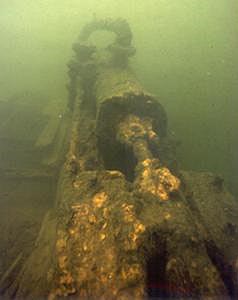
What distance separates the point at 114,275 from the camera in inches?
73.3

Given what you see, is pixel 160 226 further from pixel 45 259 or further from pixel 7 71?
pixel 7 71

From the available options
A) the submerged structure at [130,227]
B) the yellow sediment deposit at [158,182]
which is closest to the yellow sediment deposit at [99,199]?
the submerged structure at [130,227]

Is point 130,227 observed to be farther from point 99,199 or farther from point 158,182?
point 158,182

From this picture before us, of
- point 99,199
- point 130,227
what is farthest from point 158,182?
point 130,227

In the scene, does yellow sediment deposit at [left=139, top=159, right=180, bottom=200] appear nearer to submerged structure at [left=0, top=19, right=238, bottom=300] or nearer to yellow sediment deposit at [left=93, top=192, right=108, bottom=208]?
submerged structure at [left=0, top=19, right=238, bottom=300]

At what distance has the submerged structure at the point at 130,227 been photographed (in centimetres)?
185

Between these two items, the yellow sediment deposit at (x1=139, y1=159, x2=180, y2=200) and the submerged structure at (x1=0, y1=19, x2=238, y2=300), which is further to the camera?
the yellow sediment deposit at (x1=139, y1=159, x2=180, y2=200)

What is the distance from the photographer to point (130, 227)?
2145 millimetres

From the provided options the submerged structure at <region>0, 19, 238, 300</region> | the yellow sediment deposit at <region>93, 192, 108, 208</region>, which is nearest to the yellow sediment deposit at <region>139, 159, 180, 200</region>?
the submerged structure at <region>0, 19, 238, 300</region>

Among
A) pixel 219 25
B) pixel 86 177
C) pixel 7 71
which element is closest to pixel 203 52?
pixel 219 25

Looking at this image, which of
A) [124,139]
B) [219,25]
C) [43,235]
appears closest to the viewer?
[43,235]

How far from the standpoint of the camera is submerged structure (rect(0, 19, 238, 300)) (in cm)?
185

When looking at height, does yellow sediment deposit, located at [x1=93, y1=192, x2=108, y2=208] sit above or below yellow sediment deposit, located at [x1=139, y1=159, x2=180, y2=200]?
below

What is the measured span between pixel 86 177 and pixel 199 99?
22.6 feet
